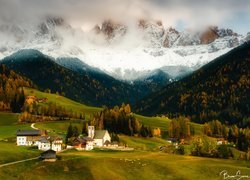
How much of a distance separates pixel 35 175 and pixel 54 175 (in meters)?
5.15

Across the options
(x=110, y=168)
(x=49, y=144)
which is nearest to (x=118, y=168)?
(x=110, y=168)

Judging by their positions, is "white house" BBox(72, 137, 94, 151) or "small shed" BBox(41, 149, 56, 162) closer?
"small shed" BBox(41, 149, 56, 162)

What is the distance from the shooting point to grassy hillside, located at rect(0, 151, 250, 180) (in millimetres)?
133625

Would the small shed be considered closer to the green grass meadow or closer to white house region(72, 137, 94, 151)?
the green grass meadow

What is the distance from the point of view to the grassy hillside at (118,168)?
5261 inches

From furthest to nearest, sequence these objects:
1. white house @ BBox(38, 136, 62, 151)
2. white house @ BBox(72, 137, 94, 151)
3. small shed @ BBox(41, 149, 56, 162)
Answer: white house @ BBox(72, 137, 94, 151)
white house @ BBox(38, 136, 62, 151)
small shed @ BBox(41, 149, 56, 162)

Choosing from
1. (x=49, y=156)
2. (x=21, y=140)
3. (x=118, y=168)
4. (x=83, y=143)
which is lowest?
(x=118, y=168)

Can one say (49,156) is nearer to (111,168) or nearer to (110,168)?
(110,168)

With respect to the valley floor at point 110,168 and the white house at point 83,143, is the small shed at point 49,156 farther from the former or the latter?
the white house at point 83,143

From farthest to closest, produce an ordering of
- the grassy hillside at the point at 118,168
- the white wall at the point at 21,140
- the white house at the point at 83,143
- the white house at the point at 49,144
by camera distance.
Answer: the white wall at the point at 21,140, the white house at the point at 83,143, the white house at the point at 49,144, the grassy hillside at the point at 118,168

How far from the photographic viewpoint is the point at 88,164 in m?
143

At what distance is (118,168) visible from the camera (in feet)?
470

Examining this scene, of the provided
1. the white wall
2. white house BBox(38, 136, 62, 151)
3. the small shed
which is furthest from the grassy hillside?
the white wall

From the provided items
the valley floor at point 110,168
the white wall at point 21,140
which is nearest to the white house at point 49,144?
the valley floor at point 110,168
